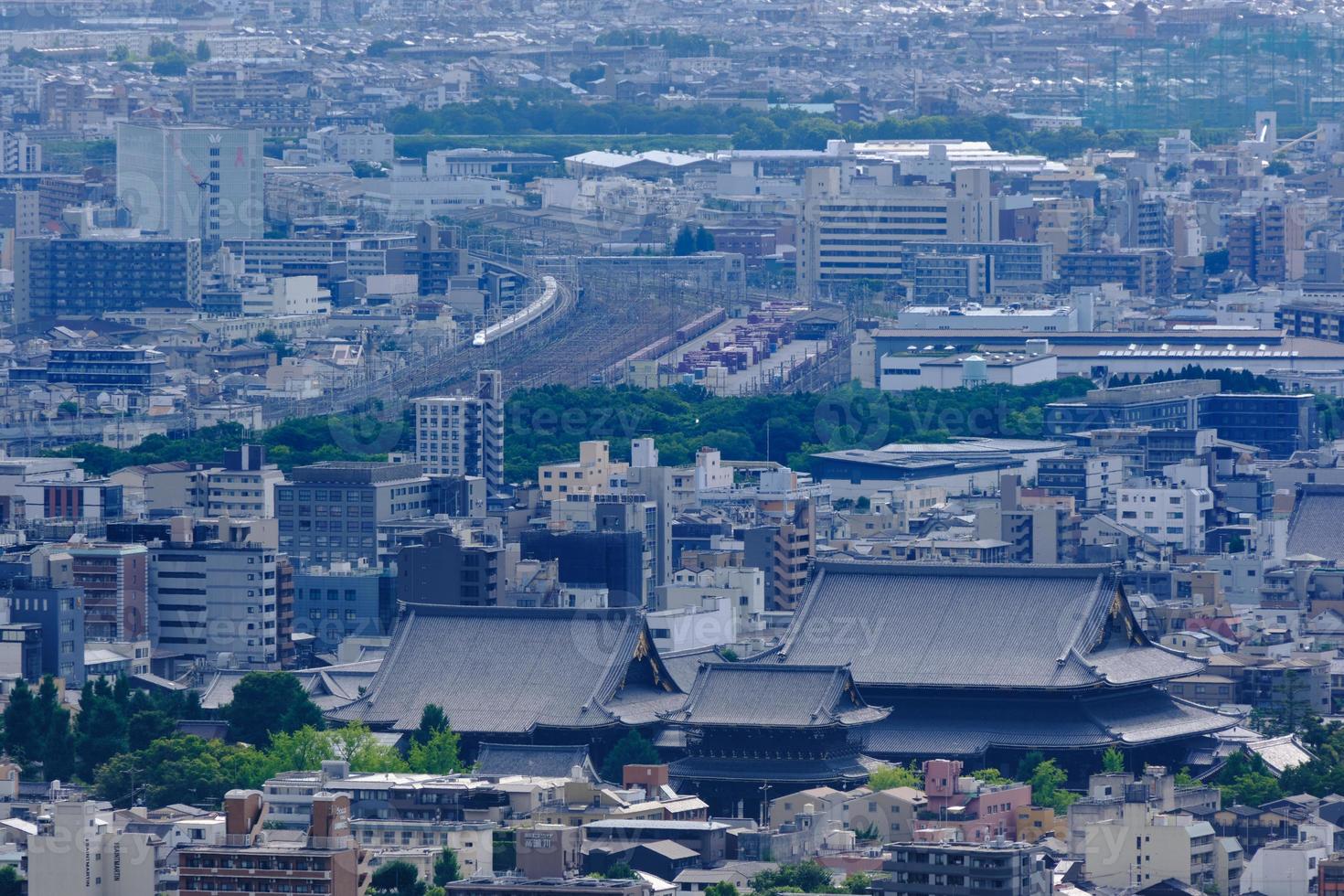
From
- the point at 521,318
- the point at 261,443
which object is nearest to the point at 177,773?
the point at 261,443

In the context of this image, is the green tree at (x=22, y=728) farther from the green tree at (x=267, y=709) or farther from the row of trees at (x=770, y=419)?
the row of trees at (x=770, y=419)

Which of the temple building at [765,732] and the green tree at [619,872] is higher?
the green tree at [619,872]

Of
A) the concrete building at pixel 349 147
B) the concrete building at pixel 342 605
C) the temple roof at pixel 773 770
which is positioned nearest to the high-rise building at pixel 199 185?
the concrete building at pixel 349 147

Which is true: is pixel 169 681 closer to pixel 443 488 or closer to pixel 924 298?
pixel 443 488

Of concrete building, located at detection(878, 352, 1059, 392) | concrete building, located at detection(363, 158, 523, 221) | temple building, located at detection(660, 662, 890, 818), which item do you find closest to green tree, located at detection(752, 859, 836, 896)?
temple building, located at detection(660, 662, 890, 818)

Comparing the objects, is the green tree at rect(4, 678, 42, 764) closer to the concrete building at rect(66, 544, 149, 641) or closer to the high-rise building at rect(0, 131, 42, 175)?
the concrete building at rect(66, 544, 149, 641)

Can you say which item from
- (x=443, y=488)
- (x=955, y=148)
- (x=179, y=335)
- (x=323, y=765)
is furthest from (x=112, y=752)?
(x=955, y=148)
